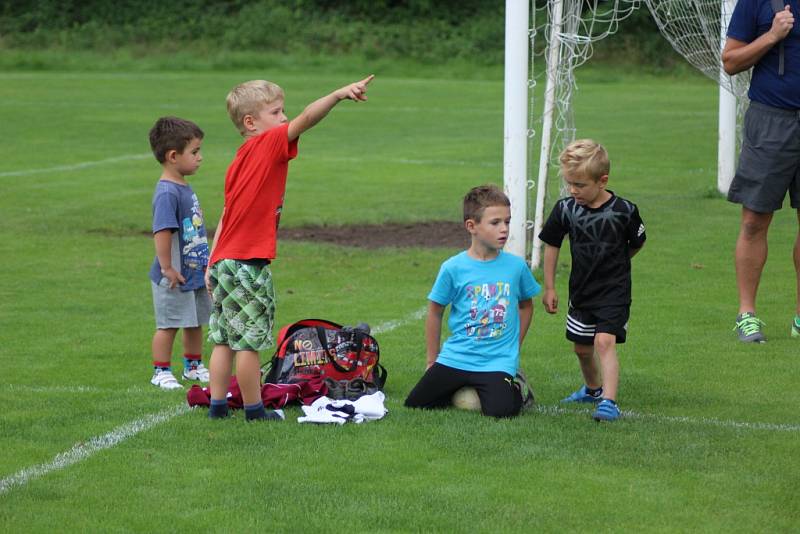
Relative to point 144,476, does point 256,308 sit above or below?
above

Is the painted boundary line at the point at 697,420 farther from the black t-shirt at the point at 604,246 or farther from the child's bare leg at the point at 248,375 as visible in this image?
the child's bare leg at the point at 248,375

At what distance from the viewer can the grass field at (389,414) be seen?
4.84m

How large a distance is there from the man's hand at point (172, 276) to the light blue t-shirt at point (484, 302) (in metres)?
1.63

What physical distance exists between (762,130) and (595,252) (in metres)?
2.23

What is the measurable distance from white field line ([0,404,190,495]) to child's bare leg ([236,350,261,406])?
451 millimetres

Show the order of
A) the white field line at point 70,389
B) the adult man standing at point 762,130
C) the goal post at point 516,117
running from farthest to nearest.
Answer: the goal post at point 516,117, the adult man standing at point 762,130, the white field line at point 70,389

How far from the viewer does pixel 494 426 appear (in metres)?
5.94

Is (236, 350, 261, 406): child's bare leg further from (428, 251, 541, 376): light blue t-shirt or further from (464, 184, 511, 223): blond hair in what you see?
(464, 184, 511, 223): blond hair

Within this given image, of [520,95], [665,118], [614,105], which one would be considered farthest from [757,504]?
[614,105]

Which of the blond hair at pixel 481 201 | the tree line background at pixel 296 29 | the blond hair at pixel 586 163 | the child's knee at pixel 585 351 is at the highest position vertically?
the tree line background at pixel 296 29

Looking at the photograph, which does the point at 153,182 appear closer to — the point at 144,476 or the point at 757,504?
the point at 144,476

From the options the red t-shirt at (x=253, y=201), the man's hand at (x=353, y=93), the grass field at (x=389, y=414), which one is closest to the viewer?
the grass field at (x=389, y=414)

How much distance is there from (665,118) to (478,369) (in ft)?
70.6

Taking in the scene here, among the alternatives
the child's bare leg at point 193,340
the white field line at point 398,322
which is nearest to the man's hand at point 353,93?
the child's bare leg at point 193,340
